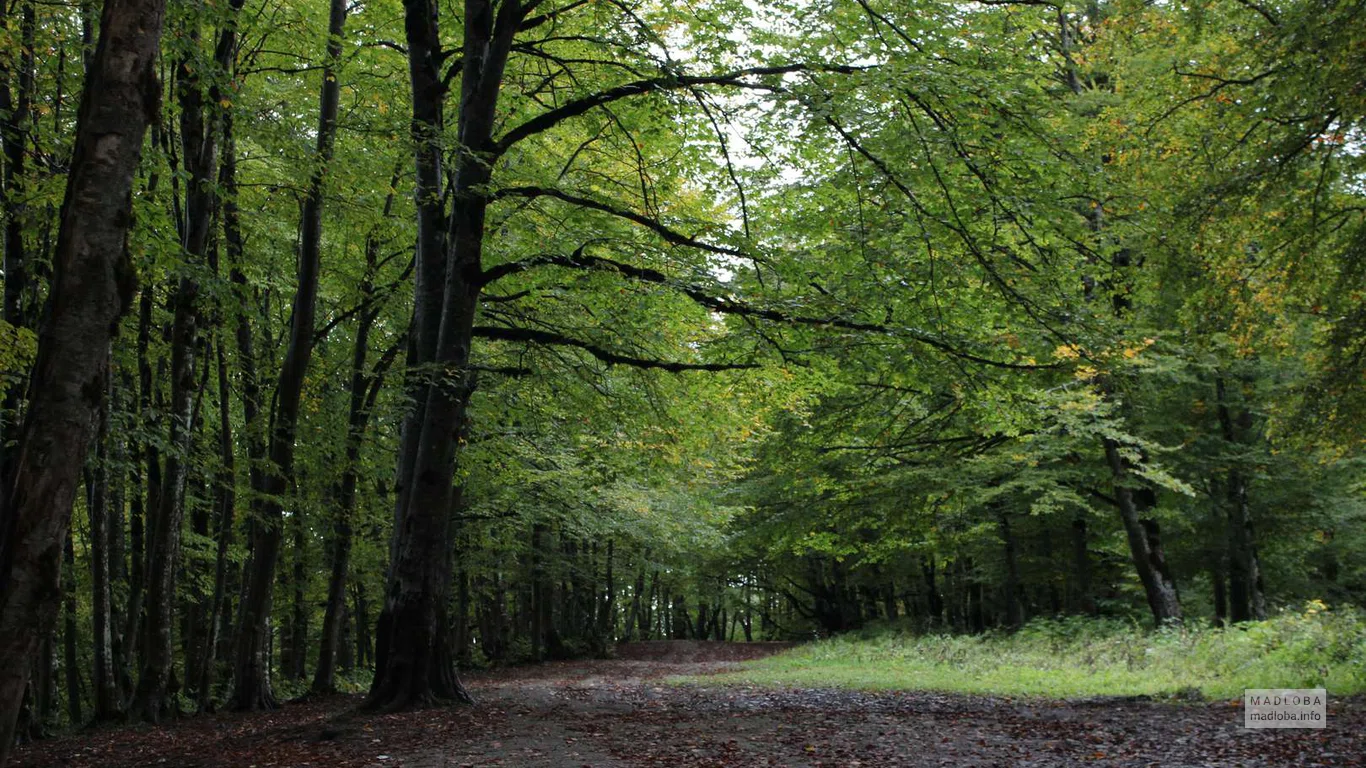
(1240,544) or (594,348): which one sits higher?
(594,348)

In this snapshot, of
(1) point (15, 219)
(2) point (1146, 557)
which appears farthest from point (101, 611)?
(2) point (1146, 557)

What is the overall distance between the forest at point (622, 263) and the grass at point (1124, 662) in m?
0.37

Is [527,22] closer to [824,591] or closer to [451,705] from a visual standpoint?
[451,705]

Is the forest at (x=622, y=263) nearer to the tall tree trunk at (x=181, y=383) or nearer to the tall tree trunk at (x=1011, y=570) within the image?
the tall tree trunk at (x=181, y=383)

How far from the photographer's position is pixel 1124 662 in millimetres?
13180

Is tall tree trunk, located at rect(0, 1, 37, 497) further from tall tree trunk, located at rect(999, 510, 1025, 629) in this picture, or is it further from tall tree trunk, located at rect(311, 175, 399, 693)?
tall tree trunk, located at rect(999, 510, 1025, 629)

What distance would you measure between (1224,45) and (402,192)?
11.5m

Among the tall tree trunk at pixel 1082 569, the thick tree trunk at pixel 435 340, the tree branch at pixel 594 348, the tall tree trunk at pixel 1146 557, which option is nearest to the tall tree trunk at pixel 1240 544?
the tall tree trunk at pixel 1082 569

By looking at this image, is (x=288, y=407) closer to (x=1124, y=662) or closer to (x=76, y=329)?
(x=76, y=329)

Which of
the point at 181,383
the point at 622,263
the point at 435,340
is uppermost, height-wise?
the point at 622,263

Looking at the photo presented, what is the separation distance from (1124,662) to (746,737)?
26.8ft

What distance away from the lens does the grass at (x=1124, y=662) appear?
10.3 metres

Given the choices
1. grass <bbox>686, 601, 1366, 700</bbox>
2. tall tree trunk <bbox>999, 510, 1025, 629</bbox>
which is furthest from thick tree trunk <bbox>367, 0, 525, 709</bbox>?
tall tree trunk <bbox>999, 510, 1025, 629</bbox>

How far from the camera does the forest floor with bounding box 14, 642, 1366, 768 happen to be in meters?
6.68
